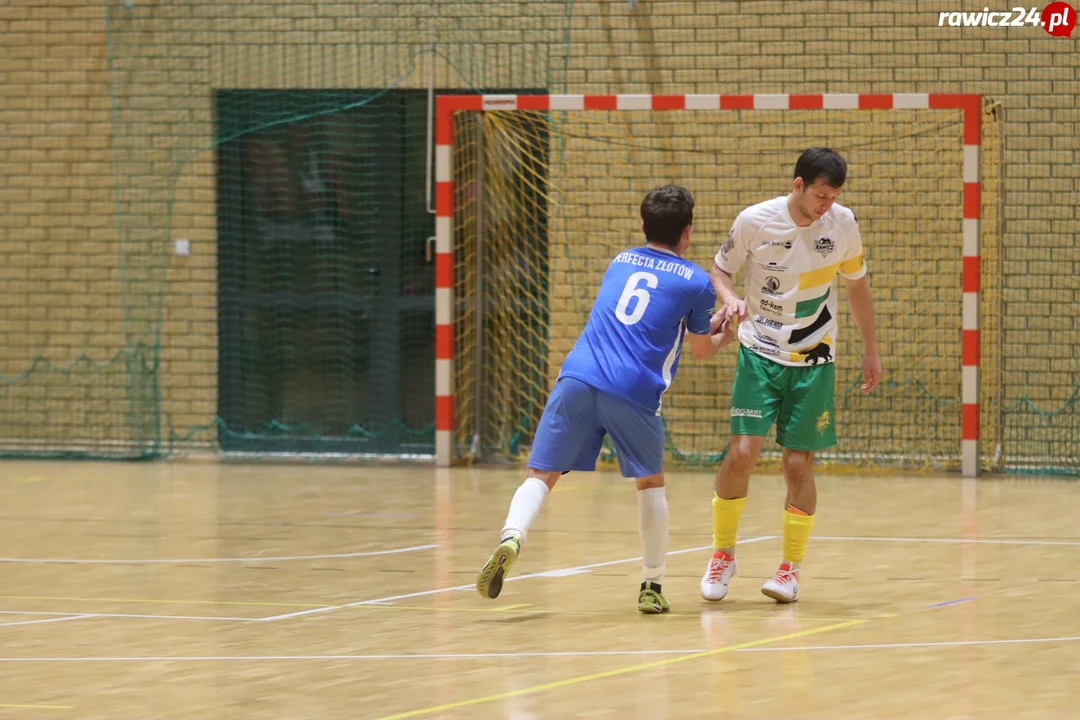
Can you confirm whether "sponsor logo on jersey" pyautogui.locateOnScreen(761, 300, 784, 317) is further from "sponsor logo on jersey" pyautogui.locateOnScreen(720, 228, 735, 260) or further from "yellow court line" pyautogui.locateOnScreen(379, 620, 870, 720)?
"yellow court line" pyautogui.locateOnScreen(379, 620, 870, 720)

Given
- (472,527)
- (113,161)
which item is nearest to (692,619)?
(472,527)

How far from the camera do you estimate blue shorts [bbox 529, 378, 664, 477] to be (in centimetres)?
541

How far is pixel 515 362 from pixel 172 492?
9.84ft

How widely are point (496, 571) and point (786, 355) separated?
4.75 feet

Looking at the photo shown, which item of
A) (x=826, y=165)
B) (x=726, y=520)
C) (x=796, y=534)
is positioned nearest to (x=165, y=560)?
(x=726, y=520)

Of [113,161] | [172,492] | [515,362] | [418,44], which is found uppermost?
[418,44]

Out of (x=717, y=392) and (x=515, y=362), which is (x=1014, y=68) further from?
(x=515, y=362)

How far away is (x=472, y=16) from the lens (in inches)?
469

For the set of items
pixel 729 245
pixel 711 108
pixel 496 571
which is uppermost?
pixel 711 108

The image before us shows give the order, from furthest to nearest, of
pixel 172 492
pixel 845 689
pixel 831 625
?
pixel 172 492, pixel 831 625, pixel 845 689

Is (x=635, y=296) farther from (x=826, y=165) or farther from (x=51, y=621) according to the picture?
(x=51, y=621)

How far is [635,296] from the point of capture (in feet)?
18.0

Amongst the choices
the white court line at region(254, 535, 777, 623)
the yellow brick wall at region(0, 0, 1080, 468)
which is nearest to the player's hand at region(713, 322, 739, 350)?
the white court line at region(254, 535, 777, 623)

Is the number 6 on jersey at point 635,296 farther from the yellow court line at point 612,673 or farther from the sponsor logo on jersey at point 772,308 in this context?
the yellow court line at point 612,673
